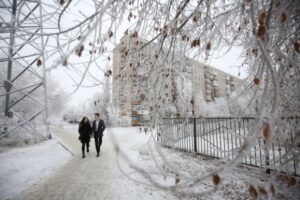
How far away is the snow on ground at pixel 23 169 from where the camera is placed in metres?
3.58

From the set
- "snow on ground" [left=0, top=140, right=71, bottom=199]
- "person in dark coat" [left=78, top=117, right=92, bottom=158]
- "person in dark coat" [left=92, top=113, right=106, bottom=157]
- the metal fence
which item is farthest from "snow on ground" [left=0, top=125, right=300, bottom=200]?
"person in dark coat" [left=78, top=117, right=92, bottom=158]

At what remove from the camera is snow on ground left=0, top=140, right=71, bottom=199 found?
11.7 ft

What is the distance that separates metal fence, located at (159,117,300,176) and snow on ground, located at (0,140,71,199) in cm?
333

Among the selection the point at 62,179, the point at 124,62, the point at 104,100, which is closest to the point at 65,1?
the point at 124,62

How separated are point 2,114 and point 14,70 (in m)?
10.1

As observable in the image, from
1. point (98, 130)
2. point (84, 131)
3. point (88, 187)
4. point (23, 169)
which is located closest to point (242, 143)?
point (88, 187)

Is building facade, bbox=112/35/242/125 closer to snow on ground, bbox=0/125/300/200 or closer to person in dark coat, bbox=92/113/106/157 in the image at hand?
snow on ground, bbox=0/125/300/200

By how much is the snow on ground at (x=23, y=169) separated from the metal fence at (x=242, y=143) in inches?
131

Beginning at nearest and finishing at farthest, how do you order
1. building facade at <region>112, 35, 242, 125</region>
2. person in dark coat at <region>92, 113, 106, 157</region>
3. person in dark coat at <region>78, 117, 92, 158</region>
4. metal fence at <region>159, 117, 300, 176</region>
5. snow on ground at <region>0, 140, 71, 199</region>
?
metal fence at <region>159, 117, 300, 176</region>
building facade at <region>112, 35, 242, 125</region>
snow on ground at <region>0, 140, 71, 199</region>
person in dark coat at <region>92, 113, 106, 157</region>
person in dark coat at <region>78, 117, 92, 158</region>

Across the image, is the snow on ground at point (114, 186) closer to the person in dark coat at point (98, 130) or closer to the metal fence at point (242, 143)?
the metal fence at point (242, 143)

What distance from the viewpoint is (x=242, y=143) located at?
172cm

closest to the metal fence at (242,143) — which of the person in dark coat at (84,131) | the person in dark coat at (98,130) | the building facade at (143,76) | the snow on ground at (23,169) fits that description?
the building facade at (143,76)

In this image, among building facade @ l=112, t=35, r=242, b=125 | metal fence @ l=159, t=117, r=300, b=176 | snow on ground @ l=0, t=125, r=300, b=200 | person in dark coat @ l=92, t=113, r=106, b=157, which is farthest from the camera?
person in dark coat @ l=92, t=113, r=106, b=157

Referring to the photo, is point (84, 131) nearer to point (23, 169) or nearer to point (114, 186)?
point (23, 169)
